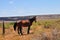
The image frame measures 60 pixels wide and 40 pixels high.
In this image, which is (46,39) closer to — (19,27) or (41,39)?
(41,39)

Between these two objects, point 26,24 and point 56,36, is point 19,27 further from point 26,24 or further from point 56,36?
point 56,36

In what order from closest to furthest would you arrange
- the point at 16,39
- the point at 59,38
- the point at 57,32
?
1. the point at 59,38
2. the point at 57,32
3. the point at 16,39

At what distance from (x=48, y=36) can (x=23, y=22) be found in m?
10.1

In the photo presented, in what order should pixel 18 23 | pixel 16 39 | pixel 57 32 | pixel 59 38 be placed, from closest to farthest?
pixel 59 38 → pixel 57 32 → pixel 16 39 → pixel 18 23

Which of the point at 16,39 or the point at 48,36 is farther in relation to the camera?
the point at 16,39

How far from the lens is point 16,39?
52.7ft

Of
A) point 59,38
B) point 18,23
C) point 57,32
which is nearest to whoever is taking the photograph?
point 59,38

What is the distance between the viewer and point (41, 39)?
40.1 feet

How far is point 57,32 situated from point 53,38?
748 millimetres

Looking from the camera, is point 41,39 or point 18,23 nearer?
point 41,39

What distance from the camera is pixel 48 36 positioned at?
40.5ft

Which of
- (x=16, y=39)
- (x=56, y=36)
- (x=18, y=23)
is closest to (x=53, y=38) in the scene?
(x=56, y=36)

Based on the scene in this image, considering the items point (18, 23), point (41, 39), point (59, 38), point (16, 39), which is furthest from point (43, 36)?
point (18, 23)

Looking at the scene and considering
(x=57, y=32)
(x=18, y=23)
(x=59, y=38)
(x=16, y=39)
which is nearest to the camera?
(x=59, y=38)
